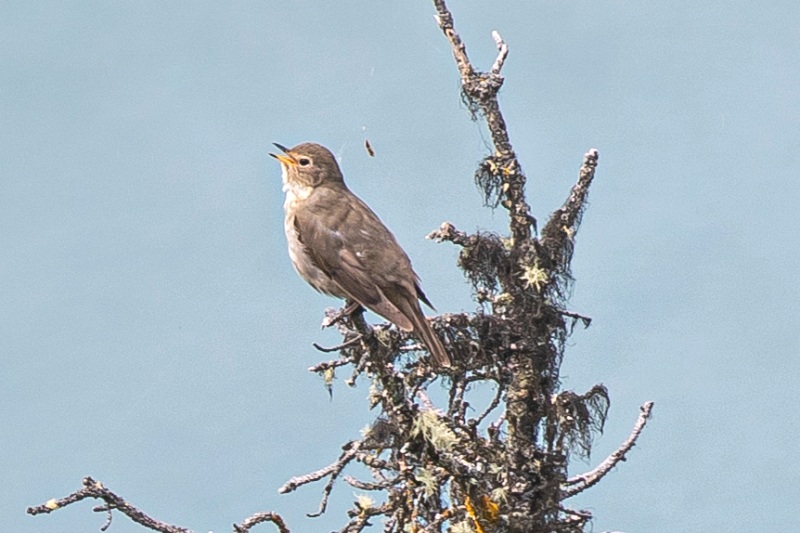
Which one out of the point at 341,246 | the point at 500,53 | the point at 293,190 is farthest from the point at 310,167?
the point at 500,53

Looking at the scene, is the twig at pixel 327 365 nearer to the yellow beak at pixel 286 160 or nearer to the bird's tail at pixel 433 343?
the bird's tail at pixel 433 343

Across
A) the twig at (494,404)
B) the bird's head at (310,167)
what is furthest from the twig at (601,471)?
the bird's head at (310,167)

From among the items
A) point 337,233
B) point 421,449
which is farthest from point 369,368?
point 337,233

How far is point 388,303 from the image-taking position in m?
9.38

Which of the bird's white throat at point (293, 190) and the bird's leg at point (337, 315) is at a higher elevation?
the bird's white throat at point (293, 190)

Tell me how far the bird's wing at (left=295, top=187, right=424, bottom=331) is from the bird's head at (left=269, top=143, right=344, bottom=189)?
16.9 inches

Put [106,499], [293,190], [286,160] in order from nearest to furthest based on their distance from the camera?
[106,499], [293,190], [286,160]

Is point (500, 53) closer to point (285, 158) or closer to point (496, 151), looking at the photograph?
point (496, 151)

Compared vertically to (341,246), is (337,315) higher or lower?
lower

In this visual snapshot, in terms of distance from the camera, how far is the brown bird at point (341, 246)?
9531mm

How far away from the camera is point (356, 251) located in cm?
1019

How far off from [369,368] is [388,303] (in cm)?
144

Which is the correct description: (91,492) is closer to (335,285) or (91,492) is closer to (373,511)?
(373,511)

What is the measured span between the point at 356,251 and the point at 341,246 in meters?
0.13
